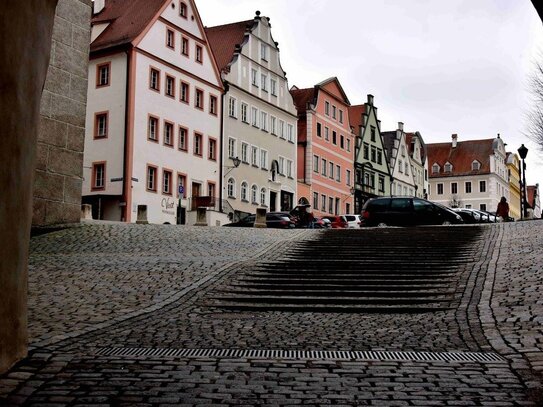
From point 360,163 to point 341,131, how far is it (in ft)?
18.2

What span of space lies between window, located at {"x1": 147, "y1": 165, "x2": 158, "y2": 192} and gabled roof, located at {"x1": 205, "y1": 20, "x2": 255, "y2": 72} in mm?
11433


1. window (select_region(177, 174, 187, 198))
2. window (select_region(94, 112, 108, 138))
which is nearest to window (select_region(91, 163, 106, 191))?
window (select_region(94, 112, 108, 138))

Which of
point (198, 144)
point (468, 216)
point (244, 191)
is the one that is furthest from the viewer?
point (244, 191)

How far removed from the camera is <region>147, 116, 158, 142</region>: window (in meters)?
46.8

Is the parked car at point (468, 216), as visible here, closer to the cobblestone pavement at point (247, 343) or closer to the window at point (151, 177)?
the window at point (151, 177)

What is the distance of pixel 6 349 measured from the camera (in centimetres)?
696

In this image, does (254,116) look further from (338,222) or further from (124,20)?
(338,222)

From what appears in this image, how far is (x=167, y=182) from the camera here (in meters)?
48.1

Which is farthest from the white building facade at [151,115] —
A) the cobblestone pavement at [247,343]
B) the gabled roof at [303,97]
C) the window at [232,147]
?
the cobblestone pavement at [247,343]

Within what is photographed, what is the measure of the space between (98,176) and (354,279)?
3289cm

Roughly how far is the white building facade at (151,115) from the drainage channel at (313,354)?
118 ft

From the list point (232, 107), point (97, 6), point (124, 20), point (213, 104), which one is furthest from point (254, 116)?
point (97, 6)

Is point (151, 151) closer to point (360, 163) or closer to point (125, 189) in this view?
point (125, 189)

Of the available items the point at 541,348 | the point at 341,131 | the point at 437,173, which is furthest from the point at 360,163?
the point at 541,348
